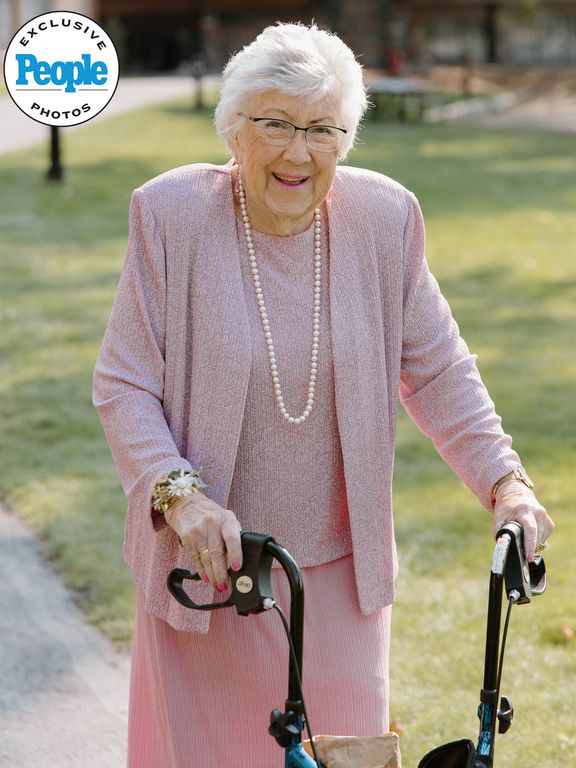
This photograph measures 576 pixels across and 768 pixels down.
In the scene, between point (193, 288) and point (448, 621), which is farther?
point (448, 621)

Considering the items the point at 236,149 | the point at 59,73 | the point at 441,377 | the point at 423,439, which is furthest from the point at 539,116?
the point at 236,149

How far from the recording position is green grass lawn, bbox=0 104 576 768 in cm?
445

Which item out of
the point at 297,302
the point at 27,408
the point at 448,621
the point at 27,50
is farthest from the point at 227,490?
the point at 27,408

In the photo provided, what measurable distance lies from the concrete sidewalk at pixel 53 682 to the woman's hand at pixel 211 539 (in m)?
1.81

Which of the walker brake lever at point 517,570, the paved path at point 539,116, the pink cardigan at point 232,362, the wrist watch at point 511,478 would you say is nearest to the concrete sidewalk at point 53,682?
the pink cardigan at point 232,362

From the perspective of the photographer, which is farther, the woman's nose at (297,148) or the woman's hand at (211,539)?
the woman's nose at (297,148)

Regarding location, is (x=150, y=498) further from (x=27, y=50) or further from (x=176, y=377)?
(x=27, y=50)

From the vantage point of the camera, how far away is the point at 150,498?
2434mm

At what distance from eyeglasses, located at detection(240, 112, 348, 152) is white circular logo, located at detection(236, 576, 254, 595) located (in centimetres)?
88

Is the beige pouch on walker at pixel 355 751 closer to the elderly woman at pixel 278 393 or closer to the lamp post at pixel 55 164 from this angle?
the elderly woman at pixel 278 393

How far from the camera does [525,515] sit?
2469 millimetres

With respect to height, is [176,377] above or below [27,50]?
above

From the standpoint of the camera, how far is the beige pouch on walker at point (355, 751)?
7.36 feet

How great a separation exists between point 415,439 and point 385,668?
4.39 m
